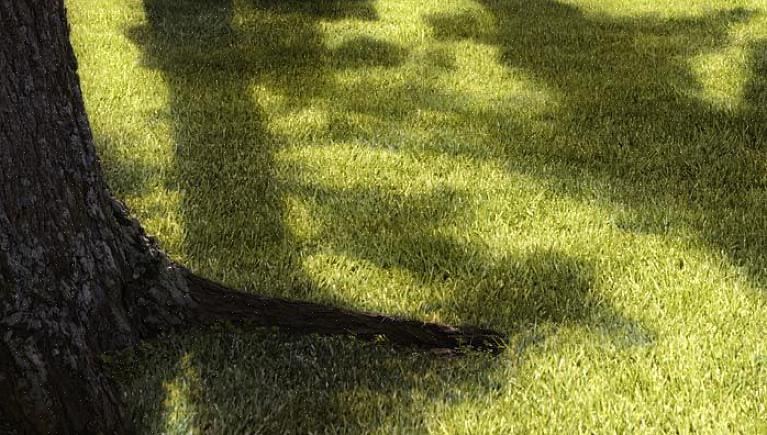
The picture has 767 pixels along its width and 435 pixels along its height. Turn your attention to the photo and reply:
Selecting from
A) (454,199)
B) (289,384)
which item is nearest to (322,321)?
(289,384)

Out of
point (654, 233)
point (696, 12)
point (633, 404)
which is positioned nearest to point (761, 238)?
point (654, 233)

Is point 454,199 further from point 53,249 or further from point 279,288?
point 53,249

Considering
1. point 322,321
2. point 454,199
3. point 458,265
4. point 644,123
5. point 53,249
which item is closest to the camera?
point 53,249

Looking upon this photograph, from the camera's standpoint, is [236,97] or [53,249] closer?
[53,249]

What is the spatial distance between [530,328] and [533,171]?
172 centimetres

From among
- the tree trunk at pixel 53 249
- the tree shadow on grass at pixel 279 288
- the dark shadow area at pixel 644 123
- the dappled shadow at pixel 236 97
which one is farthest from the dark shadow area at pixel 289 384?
the dark shadow area at pixel 644 123

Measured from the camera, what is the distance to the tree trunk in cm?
246

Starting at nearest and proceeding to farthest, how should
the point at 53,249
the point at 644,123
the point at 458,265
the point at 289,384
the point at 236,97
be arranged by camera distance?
the point at 53,249, the point at 289,384, the point at 458,265, the point at 644,123, the point at 236,97

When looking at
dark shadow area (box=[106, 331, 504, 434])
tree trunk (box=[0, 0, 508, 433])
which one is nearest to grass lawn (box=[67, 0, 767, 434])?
dark shadow area (box=[106, 331, 504, 434])

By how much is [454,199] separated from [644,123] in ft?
6.20

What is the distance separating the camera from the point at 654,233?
4137 mm

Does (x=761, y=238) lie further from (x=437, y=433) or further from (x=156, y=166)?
(x=156, y=166)

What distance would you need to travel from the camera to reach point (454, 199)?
177 inches

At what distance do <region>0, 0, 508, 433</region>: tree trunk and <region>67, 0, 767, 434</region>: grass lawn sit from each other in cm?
26
